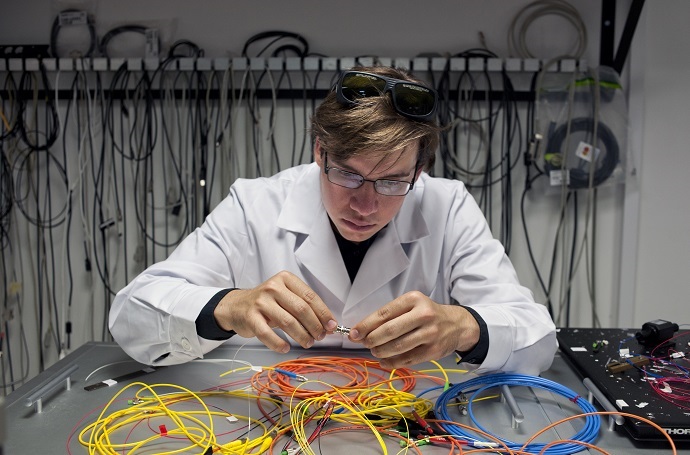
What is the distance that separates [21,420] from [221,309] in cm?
36

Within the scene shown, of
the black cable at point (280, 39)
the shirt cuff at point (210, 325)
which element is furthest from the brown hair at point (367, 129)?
the black cable at point (280, 39)

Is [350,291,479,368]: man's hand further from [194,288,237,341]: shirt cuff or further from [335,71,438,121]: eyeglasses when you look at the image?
[335,71,438,121]: eyeglasses

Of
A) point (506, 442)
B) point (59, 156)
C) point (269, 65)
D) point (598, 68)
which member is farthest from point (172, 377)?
point (598, 68)

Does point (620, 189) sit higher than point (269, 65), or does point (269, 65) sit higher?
point (269, 65)

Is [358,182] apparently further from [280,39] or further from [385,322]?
[280,39]

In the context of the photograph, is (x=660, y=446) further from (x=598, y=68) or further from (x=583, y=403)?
(x=598, y=68)

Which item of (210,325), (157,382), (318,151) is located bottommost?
(157,382)

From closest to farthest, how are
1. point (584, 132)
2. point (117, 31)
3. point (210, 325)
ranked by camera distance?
point (210, 325)
point (584, 132)
point (117, 31)

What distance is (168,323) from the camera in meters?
1.11

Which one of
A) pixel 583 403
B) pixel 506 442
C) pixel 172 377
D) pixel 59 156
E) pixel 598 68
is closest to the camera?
pixel 506 442

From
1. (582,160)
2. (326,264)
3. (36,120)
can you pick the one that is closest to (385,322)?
(326,264)

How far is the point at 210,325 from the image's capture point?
3.44 feet

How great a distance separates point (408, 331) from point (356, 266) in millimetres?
463

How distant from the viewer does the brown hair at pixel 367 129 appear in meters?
1.10
